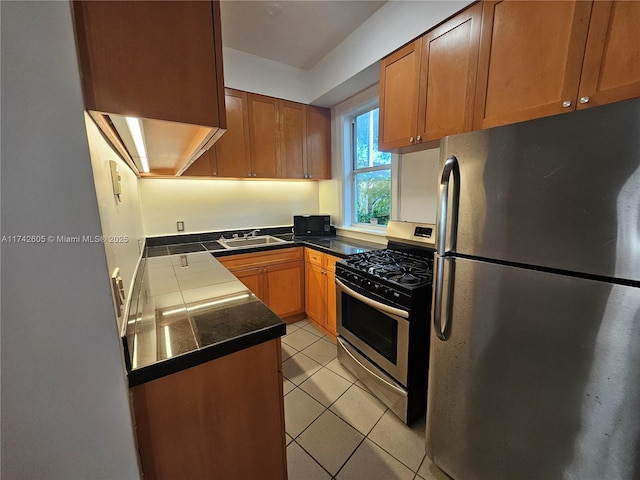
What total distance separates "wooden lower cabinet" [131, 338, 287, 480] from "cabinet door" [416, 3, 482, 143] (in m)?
1.61

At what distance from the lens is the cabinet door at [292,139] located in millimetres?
2849

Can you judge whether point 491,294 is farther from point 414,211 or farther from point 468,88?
point 414,211

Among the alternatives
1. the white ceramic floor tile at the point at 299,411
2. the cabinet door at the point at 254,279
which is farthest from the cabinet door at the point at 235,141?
the white ceramic floor tile at the point at 299,411

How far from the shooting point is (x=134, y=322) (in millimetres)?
897

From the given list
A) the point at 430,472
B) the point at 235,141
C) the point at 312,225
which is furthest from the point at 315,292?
the point at 235,141

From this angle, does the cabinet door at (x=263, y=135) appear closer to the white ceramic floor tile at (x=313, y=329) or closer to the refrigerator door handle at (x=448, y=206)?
the white ceramic floor tile at (x=313, y=329)

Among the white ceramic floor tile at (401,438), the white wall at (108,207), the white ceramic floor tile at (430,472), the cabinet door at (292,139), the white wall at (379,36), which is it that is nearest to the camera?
the white wall at (108,207)

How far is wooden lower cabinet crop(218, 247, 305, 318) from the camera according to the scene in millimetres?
2494

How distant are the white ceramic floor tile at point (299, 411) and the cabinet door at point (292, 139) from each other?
214 centimetres

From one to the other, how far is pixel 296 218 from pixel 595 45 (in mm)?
2612

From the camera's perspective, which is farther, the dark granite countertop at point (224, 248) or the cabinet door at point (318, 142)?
the cabinet door at point (318, 142)

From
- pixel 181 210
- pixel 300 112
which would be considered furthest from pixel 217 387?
pixel 300 112

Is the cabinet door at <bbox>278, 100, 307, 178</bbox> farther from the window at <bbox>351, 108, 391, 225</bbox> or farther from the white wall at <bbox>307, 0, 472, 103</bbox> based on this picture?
the window at <bbox>351, 108, 391, 225</bbox>

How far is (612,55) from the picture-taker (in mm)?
998
